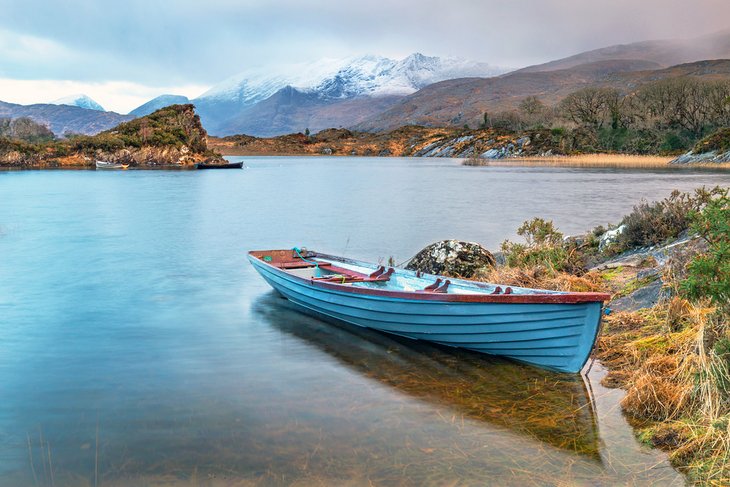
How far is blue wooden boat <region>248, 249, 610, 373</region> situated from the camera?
8.10 meters

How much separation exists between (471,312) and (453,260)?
490 centimetres

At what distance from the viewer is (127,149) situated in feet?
270

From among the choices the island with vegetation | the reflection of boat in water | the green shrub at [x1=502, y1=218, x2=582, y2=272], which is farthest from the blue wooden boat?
the island with vegetation

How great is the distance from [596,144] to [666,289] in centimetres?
8994

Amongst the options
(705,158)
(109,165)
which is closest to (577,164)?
(705,158)

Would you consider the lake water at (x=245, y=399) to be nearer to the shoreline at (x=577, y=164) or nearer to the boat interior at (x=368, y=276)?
the boat interior at (x=368, y=276)

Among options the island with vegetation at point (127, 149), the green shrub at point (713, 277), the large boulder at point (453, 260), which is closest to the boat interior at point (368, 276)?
the large boulder at point (453, 260)

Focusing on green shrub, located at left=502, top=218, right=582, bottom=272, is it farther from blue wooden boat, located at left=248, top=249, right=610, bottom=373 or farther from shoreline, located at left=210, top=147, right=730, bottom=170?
shoreline, located at left=210, top=147, right=730, bottom=170

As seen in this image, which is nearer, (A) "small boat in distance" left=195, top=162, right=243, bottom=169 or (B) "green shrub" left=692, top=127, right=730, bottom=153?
(B) "green shrub" left=692, top=127, right=730, bottom=153

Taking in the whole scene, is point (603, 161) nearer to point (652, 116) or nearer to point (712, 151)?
point (712, 151)

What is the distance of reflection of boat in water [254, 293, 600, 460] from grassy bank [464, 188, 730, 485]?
0.67 meters

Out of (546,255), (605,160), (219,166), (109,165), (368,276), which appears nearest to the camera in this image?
(368,276)

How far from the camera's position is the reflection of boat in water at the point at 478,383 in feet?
24.0

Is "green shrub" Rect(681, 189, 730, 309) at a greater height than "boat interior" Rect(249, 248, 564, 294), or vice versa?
"green shrub" Rect(681, 189, 730, 309)
